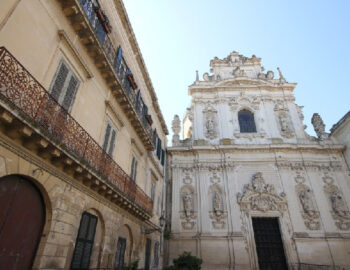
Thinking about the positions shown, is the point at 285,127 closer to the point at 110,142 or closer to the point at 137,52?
the point at 137,52

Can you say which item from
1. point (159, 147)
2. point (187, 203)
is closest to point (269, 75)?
point (159, 147)

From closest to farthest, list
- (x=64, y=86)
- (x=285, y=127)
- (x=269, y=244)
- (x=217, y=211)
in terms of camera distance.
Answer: (x=64, y=86), (x=269, y=244), (x=217, y=211), (x=285, y=127)

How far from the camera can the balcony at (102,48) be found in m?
5.54

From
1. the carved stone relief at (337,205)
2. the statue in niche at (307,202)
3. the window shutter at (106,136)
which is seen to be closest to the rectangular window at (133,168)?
the window shutter at (106,136)

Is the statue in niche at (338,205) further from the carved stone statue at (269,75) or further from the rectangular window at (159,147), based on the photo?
the rectangular window at (159,147)

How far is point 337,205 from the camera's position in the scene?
13703 millimetres

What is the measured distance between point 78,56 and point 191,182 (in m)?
11.3

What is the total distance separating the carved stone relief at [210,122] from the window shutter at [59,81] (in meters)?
12.6

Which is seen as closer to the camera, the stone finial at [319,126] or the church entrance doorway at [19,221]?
the church entrance doorway at [19,221]

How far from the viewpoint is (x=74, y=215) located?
16.7ft

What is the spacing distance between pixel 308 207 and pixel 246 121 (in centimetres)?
719

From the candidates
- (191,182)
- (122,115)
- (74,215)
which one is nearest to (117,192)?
(74,215)

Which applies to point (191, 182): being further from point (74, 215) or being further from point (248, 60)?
point (248, 60)

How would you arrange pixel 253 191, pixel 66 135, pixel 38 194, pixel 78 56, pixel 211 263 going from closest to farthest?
pixel 38 194
pixel 66 135
pixel 78 56
pixel 211 263
pixel 253 191
